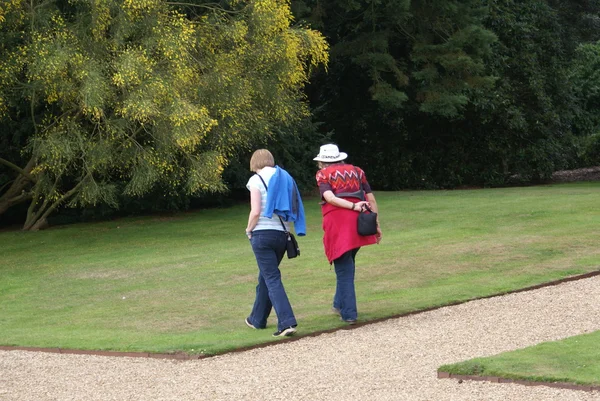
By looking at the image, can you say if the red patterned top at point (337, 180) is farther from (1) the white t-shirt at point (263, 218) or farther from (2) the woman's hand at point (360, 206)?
(1) the white t-shirt at point (263, 218)

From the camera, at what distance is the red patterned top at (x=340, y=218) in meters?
10.5

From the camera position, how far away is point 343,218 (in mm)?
10539

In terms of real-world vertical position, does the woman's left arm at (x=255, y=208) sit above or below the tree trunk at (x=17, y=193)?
above

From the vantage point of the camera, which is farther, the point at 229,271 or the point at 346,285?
the point at 229,271

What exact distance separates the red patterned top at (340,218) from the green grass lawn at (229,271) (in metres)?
0.88

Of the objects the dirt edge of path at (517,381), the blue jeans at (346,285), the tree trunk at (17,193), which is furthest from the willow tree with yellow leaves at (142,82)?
the dirt edge of path at (517,381)

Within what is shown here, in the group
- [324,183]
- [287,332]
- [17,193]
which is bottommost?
[287,332]

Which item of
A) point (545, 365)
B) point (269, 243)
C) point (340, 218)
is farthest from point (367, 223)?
point (545, 365)

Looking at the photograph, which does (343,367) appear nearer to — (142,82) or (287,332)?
(287,332)

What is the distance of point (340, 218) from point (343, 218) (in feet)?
0.12

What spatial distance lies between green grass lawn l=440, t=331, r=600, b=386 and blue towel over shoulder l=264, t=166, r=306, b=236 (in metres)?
2.82

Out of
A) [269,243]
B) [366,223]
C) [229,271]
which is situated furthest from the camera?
[229,271]

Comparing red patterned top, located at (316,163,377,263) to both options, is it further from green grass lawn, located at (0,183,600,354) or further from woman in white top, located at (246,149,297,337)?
green grass lawn, located at (0,183,600,354)

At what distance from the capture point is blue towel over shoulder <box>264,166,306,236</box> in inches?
396
